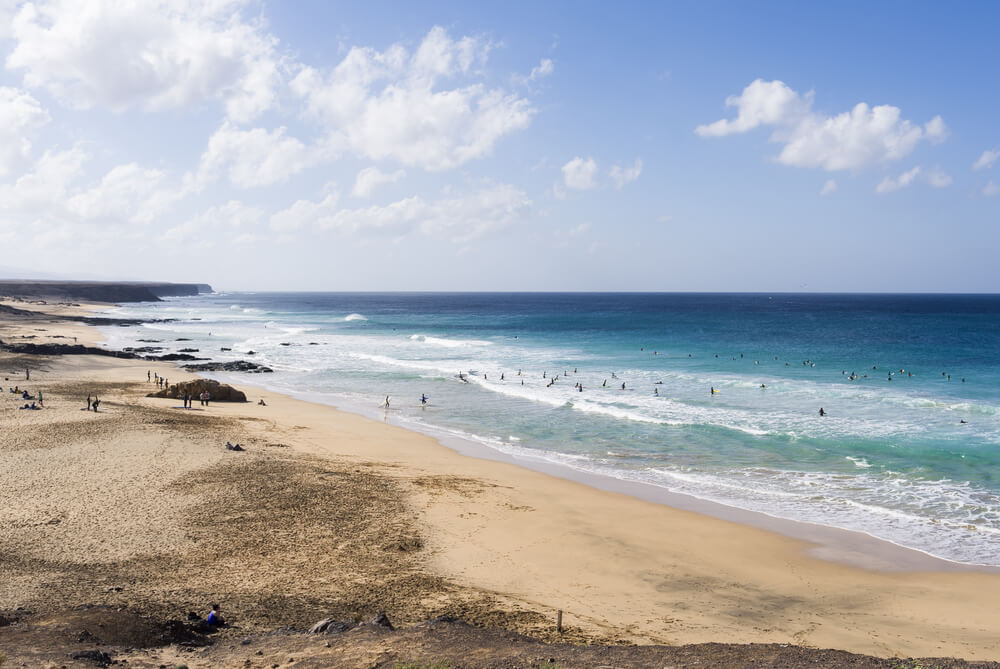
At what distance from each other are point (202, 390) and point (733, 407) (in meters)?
31.2

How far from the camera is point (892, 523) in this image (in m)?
18.1

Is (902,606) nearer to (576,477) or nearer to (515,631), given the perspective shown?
(515,631)

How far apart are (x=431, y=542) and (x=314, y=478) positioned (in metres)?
6.76

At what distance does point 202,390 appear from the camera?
36.2 metres

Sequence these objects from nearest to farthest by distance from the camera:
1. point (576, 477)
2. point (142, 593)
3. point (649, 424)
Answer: point (142, 593), point (576, 477), point (649, 424)

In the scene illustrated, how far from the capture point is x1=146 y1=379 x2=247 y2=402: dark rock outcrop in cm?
3597

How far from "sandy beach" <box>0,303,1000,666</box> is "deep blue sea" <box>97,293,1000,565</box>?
3.63 meters

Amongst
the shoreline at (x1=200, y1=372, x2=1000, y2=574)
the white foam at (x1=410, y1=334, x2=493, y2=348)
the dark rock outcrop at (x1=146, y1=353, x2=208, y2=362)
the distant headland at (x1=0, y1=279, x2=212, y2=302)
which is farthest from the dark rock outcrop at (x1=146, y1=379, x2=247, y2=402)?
the distant headland at (x1=0, y1=279, x2=212, y2=302)

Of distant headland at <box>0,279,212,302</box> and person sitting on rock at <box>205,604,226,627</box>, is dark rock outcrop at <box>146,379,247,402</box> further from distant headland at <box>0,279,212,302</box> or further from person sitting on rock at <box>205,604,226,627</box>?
distant headland at <box>0,279,212,302</box>

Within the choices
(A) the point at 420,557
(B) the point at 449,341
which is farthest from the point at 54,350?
(A) the point at 420,557

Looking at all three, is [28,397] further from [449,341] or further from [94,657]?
[449,341]

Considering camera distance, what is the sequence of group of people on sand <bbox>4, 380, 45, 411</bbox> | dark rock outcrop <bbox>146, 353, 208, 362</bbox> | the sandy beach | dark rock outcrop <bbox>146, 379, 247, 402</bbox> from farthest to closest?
dark rock outcrop <bbox>146, 353, 208, 362</bbox> → dark rock outcrop <bbox>146, 379, 247, 402</bbox> → group of people on sand <bbox>4, 380, 45, 411</bbox> → the sandy beach

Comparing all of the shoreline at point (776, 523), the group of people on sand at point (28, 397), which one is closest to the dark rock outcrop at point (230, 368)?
the group of people on sand at point (28, 397)

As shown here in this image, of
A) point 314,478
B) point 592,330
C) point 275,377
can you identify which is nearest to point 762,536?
point 314,478
